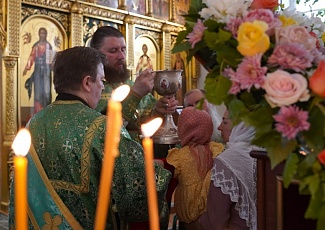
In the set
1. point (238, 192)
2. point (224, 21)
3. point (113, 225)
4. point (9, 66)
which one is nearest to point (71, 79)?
point (113, 225)

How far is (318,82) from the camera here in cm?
93

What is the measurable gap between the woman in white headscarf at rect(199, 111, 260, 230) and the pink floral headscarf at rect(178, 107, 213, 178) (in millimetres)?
412

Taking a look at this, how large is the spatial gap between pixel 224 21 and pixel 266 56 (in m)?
0.16

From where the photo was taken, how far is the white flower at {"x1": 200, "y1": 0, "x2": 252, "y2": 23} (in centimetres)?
117

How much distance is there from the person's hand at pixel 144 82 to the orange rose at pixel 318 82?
76.2 inches

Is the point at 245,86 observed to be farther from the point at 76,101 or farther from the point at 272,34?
the point at 76,101

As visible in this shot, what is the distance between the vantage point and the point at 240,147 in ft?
6.61

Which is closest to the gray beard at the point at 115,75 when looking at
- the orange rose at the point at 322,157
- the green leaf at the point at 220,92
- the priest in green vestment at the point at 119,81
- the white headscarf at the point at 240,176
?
the priest in green vestment at the point at 119,81

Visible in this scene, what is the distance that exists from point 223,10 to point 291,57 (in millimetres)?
254

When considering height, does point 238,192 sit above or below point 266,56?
below

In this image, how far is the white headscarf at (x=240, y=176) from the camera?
75.7 inches

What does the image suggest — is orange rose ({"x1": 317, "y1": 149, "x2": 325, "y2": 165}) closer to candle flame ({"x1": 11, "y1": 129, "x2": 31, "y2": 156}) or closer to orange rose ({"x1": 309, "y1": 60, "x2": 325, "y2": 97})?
orange rose ({"x1": 309, "y1": 60, "x2": 325, "y2": 97})

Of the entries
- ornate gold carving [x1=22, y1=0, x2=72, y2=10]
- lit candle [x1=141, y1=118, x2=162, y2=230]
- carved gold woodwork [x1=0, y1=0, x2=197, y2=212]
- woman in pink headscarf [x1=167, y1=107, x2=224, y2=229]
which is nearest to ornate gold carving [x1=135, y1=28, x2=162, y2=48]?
carved gold woodwork [x1=0, y1=0, x2=197, y2=212]

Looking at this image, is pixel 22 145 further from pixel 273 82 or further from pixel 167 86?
pixel 167 86
